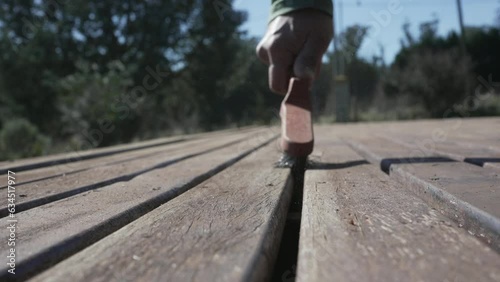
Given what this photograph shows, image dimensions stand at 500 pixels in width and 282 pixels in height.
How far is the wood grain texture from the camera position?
414mm

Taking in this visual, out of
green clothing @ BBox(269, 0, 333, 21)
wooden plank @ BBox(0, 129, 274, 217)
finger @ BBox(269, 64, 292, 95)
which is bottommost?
wooden plank @ BBox(0, 129, 274, 217)

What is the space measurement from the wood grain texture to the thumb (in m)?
0.54

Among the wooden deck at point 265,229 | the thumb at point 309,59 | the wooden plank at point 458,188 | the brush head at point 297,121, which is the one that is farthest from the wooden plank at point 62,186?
the wooden plank at point 458,188

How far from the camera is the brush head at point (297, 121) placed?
1.16 metres

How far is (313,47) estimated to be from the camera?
1232 mm

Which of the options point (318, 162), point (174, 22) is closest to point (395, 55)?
point (174, 22)

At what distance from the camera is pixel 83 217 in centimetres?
66

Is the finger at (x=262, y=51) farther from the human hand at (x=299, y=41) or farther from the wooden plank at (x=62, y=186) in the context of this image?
the wooden plank at (x=62, y=186)

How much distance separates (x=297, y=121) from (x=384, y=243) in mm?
755

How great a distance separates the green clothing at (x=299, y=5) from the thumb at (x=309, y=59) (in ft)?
0.28
